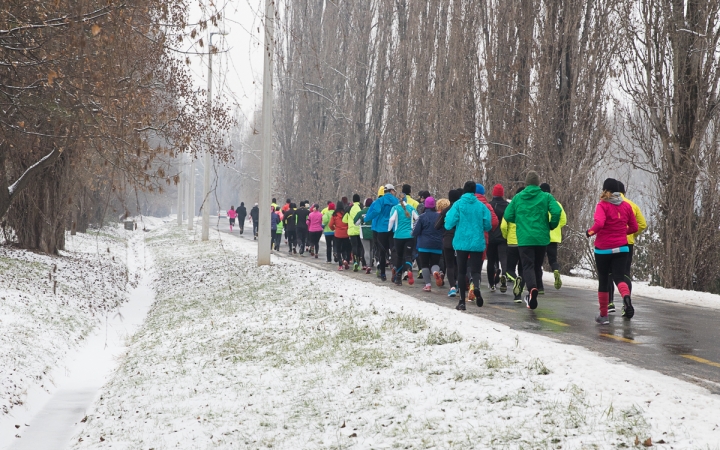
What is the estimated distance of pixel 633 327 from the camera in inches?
399

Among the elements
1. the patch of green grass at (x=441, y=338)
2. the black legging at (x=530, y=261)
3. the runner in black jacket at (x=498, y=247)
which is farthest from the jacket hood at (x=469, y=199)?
the patch of green grass at (x=441, y=338)

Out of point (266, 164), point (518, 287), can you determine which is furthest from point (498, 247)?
point (266, 164)

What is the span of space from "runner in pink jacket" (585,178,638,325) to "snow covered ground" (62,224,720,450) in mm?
1699

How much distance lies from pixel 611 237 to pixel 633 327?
1201 millimetres

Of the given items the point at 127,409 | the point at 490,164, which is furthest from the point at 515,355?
the point at 490,164

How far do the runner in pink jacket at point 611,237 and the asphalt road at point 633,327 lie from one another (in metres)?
0.47

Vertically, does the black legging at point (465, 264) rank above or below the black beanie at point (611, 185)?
below

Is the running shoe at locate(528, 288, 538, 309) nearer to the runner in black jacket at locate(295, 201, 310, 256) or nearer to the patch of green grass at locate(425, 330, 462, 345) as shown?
the patch of green grass at locate(425, 330, 462, 345)

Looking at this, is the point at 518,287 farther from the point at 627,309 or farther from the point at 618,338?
the point at 618,338

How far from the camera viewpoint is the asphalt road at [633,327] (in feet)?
24.7

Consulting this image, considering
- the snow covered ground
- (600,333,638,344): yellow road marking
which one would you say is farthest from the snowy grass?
(600,333,638,344): yellow road marking

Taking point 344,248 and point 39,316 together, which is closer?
point 39,316

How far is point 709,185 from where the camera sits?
16438 millimetres

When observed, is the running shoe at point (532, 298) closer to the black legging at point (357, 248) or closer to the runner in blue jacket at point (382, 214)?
the runner in blue jacket at point (382, 214)
